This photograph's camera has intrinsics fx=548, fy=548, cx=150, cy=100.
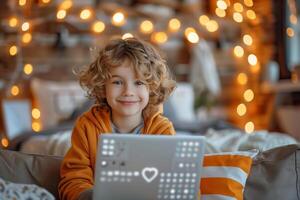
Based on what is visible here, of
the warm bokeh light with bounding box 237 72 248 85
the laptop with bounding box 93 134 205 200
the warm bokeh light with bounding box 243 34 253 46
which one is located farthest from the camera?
the warm bokeh light with bounding box 237 72 248 85

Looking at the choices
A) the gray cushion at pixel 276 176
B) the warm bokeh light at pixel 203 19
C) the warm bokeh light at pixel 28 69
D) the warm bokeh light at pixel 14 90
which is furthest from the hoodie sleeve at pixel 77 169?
the warm bokeh light at pixel 203 19

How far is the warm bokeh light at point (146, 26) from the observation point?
4715 mm

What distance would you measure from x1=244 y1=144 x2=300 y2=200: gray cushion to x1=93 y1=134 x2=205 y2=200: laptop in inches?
19.2

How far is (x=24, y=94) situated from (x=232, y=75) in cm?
195

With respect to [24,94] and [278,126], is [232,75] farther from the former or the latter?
[24,94]

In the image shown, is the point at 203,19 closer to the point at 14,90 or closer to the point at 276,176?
the point at 14,90

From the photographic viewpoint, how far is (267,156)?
1.76m

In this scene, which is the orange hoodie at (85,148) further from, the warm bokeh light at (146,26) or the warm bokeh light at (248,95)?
the warm bokeh light at (248,95)

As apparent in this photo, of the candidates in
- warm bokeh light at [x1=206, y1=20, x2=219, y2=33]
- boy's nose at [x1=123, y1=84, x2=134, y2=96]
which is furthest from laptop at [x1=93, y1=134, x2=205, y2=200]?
warm bokeh light at [x1=206, y1=20, x2=219, y2=33]

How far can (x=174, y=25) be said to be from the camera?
15.7 feet

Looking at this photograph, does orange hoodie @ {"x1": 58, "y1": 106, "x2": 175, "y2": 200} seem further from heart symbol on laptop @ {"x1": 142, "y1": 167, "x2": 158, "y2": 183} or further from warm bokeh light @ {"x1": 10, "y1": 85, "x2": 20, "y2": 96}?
warm bokeh light @ {"x1": 10, "y1": 85, "x2": 20, "y2": 96}

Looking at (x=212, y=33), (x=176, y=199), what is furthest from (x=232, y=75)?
(x=176, y=199)

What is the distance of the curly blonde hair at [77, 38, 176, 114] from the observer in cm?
158

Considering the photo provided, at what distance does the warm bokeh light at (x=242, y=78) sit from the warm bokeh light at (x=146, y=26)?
982mm
